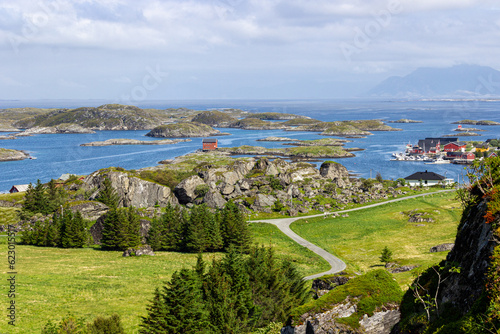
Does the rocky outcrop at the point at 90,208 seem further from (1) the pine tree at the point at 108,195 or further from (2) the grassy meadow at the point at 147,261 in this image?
(2) the grassy meadow at the point at 147,261

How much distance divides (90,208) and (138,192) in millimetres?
13076

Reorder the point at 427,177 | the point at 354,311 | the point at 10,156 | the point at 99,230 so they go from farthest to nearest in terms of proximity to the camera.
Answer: the point at 10,156
the point at 427,177
the point at 99,230
the point at 354,311

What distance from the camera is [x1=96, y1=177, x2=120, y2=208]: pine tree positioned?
80419 mm

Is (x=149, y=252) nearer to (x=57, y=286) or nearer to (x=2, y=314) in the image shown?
(x=57, y=286)

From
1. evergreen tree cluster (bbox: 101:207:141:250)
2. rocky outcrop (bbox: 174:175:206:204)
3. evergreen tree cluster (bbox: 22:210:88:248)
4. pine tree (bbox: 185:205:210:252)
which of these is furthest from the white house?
evergreen tree cluster (bbox: 22:210:88:248)

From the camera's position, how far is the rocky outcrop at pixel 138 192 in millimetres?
86000

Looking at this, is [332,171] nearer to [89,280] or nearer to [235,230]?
[235,230]

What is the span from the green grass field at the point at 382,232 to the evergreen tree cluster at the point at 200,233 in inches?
500

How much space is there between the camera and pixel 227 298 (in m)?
23.7

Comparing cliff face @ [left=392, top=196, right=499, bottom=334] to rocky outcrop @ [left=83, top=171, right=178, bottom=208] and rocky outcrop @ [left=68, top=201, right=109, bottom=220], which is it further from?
rocky outcrop @ [left=83, top=171, right=178, bottom=208]

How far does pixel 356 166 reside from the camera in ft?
537

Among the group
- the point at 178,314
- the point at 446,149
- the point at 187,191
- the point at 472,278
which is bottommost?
the point at 187,191

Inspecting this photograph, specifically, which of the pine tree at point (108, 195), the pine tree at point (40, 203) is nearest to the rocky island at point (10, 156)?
the pine tree at point (40, 203)

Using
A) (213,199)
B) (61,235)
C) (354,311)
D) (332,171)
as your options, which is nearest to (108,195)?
(213,199)
